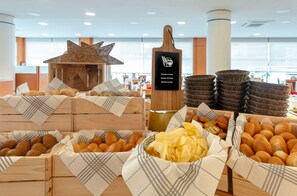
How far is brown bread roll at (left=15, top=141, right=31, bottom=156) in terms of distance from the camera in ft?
3.98

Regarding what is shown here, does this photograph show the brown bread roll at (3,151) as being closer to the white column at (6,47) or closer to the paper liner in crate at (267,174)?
the paper liner in crate at (267,174)

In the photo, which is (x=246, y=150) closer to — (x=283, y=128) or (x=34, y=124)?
(x=283, y=128)

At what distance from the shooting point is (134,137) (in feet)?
4.34

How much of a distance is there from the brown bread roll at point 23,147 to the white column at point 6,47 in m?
5.61

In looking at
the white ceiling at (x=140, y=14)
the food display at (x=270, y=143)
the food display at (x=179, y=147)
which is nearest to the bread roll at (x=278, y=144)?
the food display at (x=270, y=143)

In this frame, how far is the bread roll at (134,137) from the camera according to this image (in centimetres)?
129

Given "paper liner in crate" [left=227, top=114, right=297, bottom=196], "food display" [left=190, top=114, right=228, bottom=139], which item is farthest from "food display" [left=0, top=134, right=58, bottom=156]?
"paper liner in crate" [left=227, top=114, right=297, bottom=196]

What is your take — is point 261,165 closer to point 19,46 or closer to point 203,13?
point 203,13

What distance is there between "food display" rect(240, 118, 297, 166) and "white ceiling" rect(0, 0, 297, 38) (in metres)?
4.14

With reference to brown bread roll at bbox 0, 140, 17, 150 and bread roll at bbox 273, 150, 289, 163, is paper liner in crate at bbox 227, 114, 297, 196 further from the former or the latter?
brown bread roll at bbox 0, 140, 17, 150

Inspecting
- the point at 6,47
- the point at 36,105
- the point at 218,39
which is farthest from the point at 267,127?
the point at 6,47

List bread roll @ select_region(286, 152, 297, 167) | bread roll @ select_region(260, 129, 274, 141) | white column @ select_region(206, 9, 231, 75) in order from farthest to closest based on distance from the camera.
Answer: white column @ select_region(206, 9, 231, 75) < bread roll @ select_region(260, 129, 274, 141) < bread roll @ select_region(286, 152, 297, 167)

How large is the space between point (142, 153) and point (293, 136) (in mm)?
682

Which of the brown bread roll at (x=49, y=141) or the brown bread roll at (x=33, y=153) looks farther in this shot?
the brown bread roll at (x=49, y=141)
